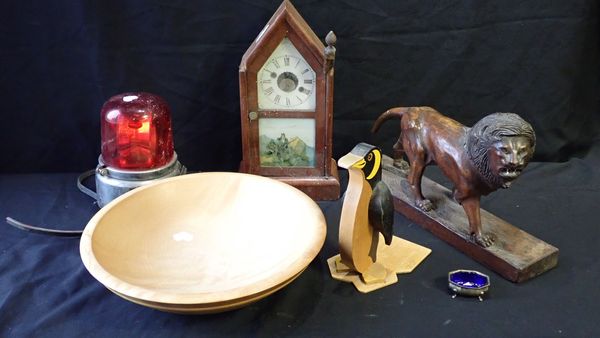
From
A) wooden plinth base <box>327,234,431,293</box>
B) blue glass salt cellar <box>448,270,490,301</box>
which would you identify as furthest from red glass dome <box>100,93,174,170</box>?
blue glass salt cellar <box>448,270,490,301</box>

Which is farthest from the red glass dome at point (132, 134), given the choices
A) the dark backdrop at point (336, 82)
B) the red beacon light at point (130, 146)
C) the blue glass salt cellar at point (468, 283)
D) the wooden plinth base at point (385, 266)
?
the blue glass salt cellar at point (468, 283)

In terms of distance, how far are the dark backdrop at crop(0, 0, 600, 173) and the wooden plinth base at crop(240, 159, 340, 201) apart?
0.16 metres

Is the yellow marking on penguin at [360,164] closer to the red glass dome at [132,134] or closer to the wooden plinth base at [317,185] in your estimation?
the wooden plinth base at [317,185]

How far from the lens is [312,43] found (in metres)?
0.94

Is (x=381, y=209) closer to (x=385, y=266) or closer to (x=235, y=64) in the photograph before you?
(x=385, y=266)

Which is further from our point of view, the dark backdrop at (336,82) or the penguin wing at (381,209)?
the dark backdrop at (336,82)

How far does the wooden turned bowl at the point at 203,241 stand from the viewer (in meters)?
0.66

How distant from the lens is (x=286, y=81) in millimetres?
986

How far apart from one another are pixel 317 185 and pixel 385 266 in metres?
0.24

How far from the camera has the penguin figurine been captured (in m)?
0.76

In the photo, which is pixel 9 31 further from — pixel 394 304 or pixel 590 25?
pixel 590 25

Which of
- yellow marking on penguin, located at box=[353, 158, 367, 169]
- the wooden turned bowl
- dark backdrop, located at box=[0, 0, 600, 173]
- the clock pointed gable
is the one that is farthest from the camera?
dark backdrop, located at box=[0, 0, 600, 173]

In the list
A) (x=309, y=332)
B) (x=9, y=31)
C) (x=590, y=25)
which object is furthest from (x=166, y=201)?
(x=590, y=25)

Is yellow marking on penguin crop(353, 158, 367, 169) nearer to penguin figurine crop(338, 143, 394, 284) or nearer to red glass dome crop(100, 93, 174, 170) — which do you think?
penguin figurine crop(338, 143, 394, 284)
